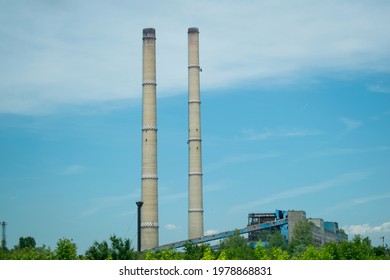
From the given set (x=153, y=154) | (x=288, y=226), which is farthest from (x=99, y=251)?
(x=288, y=226)

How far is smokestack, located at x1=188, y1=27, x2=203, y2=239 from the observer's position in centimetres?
5791

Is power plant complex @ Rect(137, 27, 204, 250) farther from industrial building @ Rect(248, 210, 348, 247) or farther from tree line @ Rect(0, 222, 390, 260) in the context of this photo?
tree line @ Rect(0, 222, 390, 260)

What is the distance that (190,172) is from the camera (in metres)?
58.5

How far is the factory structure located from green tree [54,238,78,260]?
27.6 meters

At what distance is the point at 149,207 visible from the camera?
56.1 metres

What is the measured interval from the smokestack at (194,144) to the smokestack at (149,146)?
10.8 ft

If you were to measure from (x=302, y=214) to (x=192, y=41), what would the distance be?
18.2 metres

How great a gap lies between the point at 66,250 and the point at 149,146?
29.6 metres

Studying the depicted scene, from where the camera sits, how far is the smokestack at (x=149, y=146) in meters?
55.9

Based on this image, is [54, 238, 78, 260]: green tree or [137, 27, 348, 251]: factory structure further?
[137, 27, 348, 251]: factory structure

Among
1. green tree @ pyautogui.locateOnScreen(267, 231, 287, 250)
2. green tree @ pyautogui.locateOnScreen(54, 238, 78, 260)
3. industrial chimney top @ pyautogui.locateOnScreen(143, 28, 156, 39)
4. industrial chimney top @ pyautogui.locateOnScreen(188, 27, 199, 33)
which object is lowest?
green tree @ pyautogui.locateOnScreen(54, 238, 78, 260)

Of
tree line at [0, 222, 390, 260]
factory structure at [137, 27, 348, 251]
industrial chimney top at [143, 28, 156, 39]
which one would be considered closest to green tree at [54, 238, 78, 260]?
tree line at [0, 222, 390, 260]
